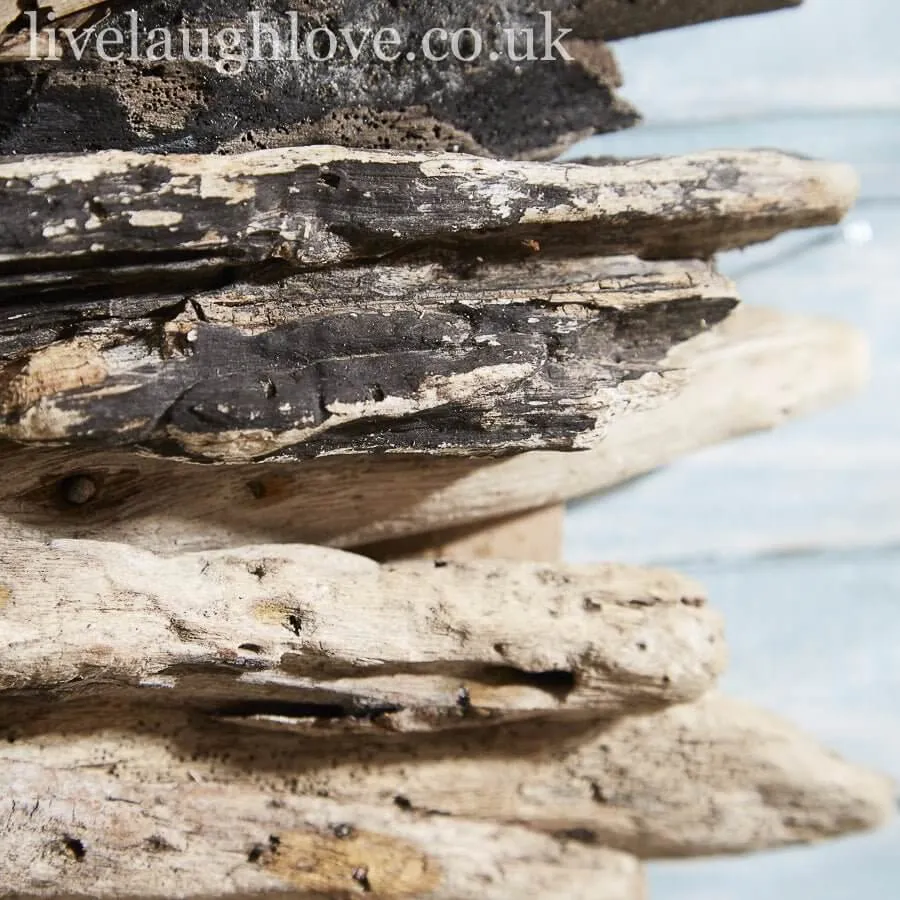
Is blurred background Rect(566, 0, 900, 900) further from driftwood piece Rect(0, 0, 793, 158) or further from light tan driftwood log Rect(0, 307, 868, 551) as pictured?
driftwood piece Rect(0, 0, 793, 158)

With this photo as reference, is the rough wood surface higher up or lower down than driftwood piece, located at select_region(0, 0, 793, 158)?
lower down

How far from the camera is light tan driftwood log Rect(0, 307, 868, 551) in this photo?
108cm

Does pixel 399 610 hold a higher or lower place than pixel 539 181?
lower

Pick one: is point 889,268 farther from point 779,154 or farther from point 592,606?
point 592,606

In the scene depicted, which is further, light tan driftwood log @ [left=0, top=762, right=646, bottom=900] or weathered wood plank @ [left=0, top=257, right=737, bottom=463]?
light tan driftwood log @ [left=0, top=762, right=646, bottom=900]

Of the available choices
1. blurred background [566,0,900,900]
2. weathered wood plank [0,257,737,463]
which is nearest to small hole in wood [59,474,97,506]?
weathered wood plank [0,257,737,463]

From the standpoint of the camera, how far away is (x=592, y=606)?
1.21m

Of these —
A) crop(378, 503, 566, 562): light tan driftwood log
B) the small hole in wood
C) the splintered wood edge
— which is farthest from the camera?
crop(378, 503, 566, 562): light tan driftwood log

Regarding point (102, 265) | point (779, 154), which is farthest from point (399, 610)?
point (779, 154)

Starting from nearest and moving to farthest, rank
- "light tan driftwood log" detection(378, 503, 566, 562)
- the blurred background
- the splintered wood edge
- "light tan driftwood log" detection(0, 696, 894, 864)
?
the splintered wood edge
"light tan driftwood log" detection(0, 696, 894, 864)
"light tan driftwood log" detection(378, 503, 566, 562)
the blurred background

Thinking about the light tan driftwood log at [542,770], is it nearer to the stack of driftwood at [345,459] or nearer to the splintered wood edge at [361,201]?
the stack of driftwood at [345,459]

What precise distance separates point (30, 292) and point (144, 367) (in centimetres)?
14

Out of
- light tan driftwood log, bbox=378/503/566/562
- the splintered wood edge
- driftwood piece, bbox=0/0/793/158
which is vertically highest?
driftwood piece, bbox=0/0/793/158

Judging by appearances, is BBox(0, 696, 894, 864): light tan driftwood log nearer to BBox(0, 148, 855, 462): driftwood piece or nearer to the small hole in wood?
the small hole in wood
